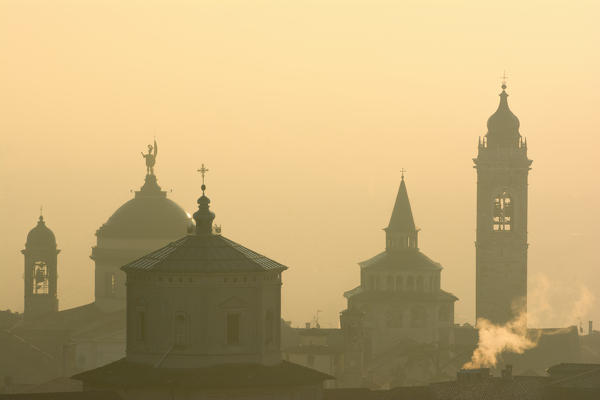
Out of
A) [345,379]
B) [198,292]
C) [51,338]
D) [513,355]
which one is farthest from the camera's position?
[513,355]

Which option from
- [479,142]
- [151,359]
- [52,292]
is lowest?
[151,359]

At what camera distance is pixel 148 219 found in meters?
132

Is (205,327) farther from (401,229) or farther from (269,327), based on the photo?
(401,229)

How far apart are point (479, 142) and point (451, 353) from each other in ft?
67.1

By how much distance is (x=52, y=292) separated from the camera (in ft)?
474

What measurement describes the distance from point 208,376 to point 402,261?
282 ft

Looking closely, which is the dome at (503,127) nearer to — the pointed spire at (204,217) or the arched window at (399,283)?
the arched window at (399,283)

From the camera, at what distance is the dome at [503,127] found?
15675cm

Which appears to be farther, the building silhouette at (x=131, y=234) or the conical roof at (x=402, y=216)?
the conical roof at (x=402, y=216)

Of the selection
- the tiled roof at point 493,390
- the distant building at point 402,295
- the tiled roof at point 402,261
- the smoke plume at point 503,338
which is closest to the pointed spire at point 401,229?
the distant building at point 402,295

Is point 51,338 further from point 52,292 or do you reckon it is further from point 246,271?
point 246,271

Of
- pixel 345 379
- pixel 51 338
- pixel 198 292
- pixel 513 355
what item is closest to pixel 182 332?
pixel 198 292

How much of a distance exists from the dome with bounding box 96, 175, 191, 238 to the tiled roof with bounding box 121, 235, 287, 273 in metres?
56.3

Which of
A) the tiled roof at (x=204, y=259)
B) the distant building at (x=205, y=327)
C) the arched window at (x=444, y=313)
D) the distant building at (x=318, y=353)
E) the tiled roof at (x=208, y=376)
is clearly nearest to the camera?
the tiled roof at (x=208, y=376)
